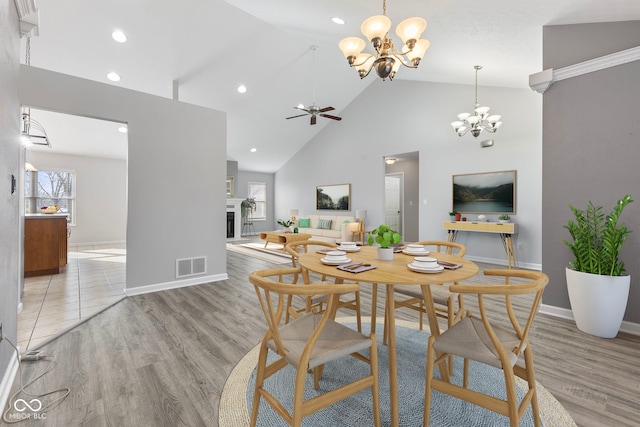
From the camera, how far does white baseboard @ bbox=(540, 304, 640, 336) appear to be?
267 cm

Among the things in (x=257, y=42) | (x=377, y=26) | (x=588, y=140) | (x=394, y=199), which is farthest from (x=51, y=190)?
(x=588, y=140)

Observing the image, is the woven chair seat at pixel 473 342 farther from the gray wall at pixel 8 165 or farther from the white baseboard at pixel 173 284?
the white baseboard at pixel 173 284

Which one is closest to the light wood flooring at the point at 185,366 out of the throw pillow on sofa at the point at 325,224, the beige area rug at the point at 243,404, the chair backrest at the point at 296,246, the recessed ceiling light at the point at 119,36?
the beige area rug at the point at 243,404

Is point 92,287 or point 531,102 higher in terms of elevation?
point 531,102

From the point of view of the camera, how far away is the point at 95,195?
825 cm

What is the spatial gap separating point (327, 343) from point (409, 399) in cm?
71

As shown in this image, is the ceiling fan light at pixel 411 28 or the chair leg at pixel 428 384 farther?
the ceiling fan light at pixel 411 28

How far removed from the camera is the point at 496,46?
363cm

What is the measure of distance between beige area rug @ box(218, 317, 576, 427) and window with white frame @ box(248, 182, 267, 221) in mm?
9575

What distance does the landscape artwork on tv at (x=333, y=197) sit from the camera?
8766 mm

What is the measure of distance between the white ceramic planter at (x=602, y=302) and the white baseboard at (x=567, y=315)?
0.21m

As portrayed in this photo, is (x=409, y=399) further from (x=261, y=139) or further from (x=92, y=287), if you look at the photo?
(x=261, y=139)

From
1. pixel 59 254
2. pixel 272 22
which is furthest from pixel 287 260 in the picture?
pixel 272 22

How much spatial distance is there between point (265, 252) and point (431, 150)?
4.40 meters
